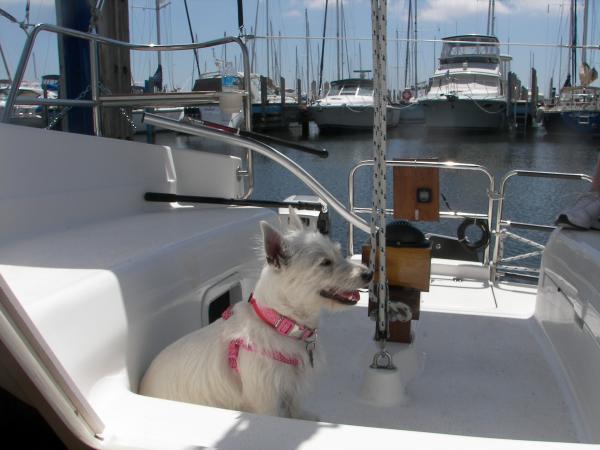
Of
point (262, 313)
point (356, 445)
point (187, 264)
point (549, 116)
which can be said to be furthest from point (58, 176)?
point (549, 116)

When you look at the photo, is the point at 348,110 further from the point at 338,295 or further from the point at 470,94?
the point at 338,295

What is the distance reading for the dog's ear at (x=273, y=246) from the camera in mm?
2213

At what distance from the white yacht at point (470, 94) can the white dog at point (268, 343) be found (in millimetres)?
34380

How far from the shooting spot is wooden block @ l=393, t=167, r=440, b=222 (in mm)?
4066

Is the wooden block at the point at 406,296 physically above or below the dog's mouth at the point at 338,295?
below

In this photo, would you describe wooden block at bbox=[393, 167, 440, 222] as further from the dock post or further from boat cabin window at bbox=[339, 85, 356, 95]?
boat cabin window at bbox=[339, 85, 356, 95]

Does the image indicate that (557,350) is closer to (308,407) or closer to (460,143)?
(308,407)

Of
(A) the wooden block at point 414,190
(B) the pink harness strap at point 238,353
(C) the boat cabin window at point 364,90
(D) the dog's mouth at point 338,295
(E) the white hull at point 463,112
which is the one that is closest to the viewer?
(B) the pink harness strap at point 238,353

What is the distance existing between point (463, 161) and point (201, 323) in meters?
23.0

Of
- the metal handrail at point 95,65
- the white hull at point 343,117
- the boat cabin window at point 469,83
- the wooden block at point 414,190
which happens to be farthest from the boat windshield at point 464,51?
the wooden block at point 414,190

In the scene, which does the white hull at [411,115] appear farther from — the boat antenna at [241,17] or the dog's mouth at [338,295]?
the dog's mouth at [338,295]

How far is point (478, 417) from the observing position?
9.01 feet

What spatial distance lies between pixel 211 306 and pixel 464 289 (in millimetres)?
2388

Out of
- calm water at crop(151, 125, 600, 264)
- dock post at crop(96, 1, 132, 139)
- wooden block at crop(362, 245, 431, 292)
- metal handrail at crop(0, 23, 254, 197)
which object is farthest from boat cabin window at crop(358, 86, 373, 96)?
wooden block at crop(362, 245, 431, 292)
